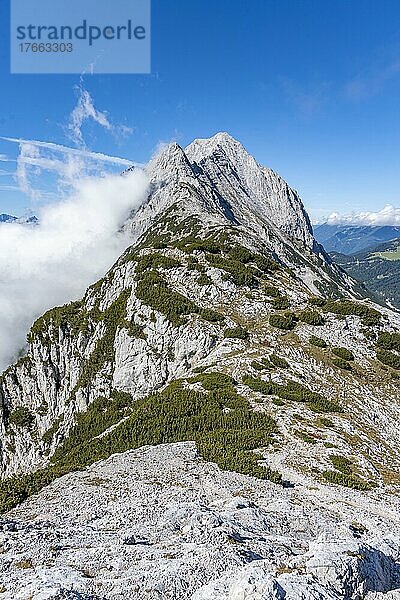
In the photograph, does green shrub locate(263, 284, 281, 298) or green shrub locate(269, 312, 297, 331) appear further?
green shrub locate(263, 284, 281, 298)

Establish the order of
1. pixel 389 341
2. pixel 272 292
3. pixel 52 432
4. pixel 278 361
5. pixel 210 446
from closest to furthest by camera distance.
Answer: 1. pixel 210 446
2. pixel 278 361
3. pixel 389 341
4. pixel 272 292
5. pixel 52 432

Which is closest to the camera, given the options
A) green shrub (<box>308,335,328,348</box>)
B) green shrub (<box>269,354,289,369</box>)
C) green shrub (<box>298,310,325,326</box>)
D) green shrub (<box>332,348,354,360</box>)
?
green shrub (<box>269,354,289,369</box>)

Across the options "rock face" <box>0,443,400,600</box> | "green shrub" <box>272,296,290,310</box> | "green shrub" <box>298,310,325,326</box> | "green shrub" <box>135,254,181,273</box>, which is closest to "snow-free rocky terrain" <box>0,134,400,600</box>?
"rock face" <box>0,443,400,600</box>

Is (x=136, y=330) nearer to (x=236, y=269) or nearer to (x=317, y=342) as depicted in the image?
(x=236, y=269)

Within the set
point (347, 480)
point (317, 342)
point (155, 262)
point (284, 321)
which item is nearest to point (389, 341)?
point (317, 342)

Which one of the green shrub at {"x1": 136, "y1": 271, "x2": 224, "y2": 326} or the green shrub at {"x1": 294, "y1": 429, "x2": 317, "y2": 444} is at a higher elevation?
the green shrub at {"x1": 136, "y1": 271, "x2": 224, "y2": 326}

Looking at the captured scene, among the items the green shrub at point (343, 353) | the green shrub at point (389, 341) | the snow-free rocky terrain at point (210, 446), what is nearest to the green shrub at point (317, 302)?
the snow-free rocky terrain at point (210, 446)

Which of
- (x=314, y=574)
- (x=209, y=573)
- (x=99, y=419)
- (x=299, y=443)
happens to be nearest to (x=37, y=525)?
(x=209, y=573)

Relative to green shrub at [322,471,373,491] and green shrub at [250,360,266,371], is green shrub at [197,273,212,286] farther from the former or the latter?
green shrub at [322,471,373,491]
